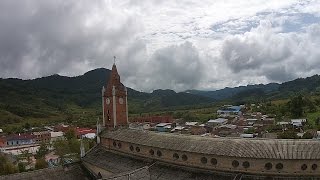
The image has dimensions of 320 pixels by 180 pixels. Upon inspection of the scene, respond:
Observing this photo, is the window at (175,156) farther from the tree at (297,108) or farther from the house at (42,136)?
the house at (42,136)

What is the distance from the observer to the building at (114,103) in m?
45.7

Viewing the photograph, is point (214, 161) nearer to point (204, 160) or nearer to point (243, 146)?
point (204, 160)

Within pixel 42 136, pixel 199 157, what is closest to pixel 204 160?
pixel 199 157

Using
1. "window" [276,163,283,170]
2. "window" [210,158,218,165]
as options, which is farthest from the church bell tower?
"window" [276,163,283,170]

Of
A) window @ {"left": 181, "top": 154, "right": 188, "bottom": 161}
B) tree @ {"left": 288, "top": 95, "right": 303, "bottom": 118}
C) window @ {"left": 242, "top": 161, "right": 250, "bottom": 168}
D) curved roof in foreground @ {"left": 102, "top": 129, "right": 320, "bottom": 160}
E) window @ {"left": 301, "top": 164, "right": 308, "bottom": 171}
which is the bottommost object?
window @ {"left": 301, "top": 164, "right": 308, "bottom": 171}

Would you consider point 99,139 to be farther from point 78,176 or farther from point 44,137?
point 44,137

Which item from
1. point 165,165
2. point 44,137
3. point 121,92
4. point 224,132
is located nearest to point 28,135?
point 44,137

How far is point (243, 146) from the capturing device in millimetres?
27906

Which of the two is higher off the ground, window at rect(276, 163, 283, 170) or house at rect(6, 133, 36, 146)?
window at rect(276, 163, 283, 170)

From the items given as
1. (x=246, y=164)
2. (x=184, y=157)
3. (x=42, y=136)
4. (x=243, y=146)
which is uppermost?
(x=243, y=146)

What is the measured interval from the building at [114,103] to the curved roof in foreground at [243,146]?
1234 centimetres

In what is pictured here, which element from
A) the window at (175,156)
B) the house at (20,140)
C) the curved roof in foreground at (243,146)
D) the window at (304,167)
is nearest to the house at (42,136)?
the house at (20,140)

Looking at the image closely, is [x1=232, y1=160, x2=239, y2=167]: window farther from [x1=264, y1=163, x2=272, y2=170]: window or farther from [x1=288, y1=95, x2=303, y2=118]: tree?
[x1=288, y1=95, x2=303, y2=118]: tree

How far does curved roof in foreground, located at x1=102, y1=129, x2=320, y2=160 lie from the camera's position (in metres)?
26.0
